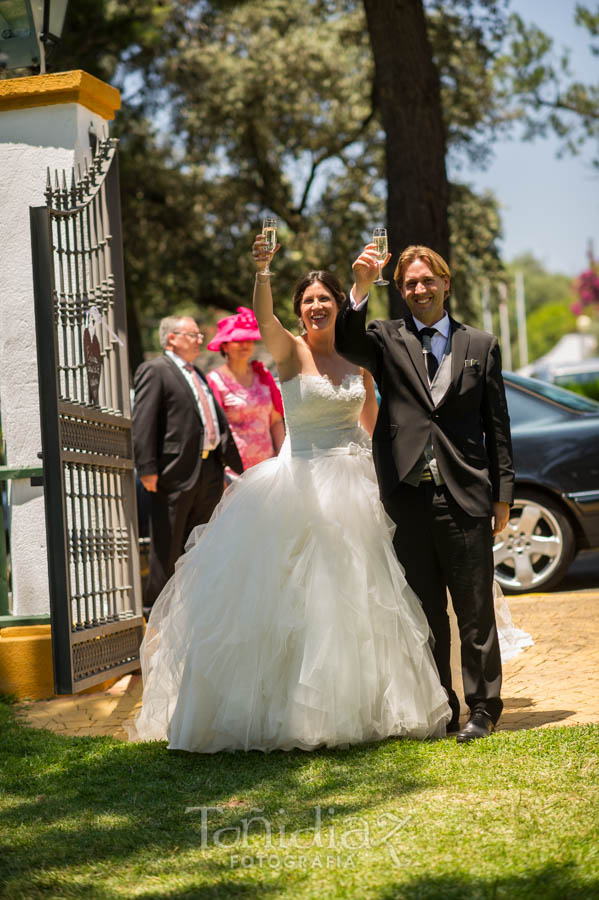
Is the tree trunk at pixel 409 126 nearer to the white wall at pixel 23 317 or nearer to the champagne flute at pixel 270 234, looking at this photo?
the white wall at pixel 23 317

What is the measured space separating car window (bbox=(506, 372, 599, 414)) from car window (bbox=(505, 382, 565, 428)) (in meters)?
0.02

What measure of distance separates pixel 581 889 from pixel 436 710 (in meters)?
1.85

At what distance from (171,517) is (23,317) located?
1.75 metres

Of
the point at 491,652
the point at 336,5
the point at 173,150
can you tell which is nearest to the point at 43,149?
the point at 491,652

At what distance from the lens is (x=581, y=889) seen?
320 centimetres

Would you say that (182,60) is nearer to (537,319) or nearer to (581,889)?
(581,889)

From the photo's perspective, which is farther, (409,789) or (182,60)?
(182,60)

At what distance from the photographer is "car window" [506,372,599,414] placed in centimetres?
934

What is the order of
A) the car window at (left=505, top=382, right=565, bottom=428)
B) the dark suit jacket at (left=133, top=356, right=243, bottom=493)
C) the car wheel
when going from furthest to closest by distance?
the car window at (left=505, top=382, right=565, bottom=428), the car wheel, the dark suit jacket at (left=133, top=356, right=243, bottom=493)

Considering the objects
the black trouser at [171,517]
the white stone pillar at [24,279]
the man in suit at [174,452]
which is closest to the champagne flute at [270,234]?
the white stone pillar at [24,279]

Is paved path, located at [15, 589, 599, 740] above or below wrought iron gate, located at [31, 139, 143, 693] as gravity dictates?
below

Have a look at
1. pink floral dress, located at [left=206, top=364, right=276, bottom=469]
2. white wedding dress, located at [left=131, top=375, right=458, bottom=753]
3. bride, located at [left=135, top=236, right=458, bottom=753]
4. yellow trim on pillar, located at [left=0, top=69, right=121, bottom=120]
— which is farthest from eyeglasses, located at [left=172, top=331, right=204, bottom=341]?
white wedding dress, located at [left=131, top=375, right=458, bottom=753]

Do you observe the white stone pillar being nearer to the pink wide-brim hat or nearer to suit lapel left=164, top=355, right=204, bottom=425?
suit lapel left=164, top=355, right=204, bottom=425

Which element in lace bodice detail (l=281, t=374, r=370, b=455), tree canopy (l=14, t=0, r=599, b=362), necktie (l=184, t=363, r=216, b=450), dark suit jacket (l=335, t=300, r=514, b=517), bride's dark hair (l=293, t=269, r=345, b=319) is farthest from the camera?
tree canopy (l=14, t=0, r=599, b=362)
